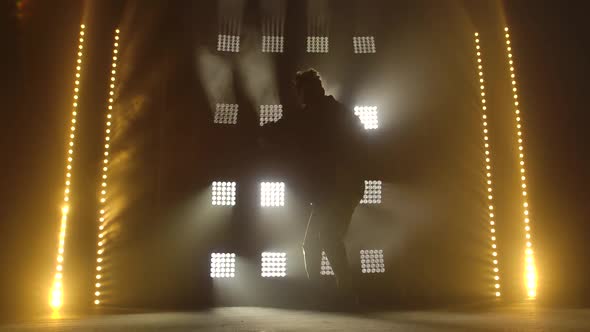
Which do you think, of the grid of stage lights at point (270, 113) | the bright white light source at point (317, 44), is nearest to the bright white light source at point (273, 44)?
the bright white light source at point (317, 44)

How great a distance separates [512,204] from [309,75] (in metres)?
2.13

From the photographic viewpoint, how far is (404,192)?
4090mm

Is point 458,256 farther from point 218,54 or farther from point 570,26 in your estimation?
point 218,54

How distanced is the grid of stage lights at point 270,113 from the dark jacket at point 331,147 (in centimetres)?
71

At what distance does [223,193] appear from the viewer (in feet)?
13.1

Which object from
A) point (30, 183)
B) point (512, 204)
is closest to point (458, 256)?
point (512, 204)

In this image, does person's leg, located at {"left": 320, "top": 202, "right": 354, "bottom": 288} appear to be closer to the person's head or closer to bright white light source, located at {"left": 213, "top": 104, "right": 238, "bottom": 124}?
the person's head

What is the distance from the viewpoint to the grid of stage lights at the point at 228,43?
417 cm

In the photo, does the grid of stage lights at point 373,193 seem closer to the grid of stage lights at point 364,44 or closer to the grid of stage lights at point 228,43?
the grid of stage lights at point 364,44

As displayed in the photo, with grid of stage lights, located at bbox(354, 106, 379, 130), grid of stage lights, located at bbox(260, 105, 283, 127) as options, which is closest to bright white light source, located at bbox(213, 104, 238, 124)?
grid of stage lights, located at bbox(260, 105, 283, 127)

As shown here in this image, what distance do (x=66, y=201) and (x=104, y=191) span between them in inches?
11.3

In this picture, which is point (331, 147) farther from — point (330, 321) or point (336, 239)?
point (330, 321)

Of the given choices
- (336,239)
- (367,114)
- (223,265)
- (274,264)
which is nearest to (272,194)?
(274,264)

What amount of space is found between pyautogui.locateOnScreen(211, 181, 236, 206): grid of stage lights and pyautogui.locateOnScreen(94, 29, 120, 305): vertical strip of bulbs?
0.87 metres
